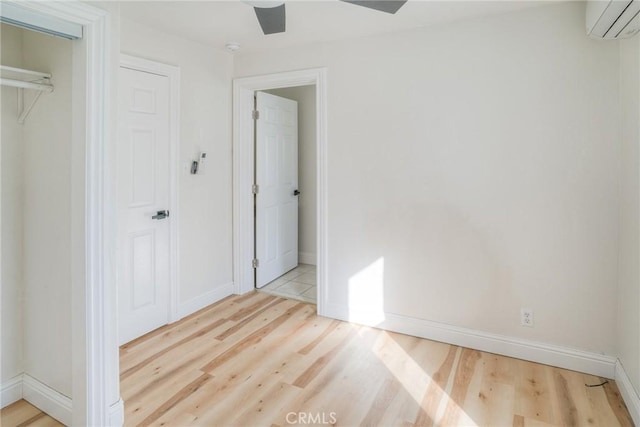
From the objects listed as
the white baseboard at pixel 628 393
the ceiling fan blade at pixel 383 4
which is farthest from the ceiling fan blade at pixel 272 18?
the white baseboard at pixel 628 393

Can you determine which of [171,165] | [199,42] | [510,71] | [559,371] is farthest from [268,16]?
[559,371]

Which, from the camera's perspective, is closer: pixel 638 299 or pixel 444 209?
pixel 638 299

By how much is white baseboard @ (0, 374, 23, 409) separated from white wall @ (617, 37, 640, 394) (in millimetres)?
3266

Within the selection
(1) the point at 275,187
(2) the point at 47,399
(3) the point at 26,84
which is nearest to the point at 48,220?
(3) the point at 26,84

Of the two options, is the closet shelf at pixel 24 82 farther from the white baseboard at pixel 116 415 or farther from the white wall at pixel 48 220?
the white baseboard at pixel 116 415

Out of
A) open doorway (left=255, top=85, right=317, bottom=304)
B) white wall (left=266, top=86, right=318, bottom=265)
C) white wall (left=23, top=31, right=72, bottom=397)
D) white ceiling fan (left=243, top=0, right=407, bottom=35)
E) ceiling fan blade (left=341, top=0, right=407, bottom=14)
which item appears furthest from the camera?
white wall (left=266, top=86, right=318, bottom=265)

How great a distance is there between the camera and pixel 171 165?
304 cm

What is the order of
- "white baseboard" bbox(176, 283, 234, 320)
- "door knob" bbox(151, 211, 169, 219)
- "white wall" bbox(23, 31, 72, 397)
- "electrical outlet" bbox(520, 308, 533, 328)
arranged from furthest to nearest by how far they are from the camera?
1. "white baseboard" bbox(176, 283, 234, 320)
2. "door knob" bbox(151, 211, 169, 219)
3. "electrical outlet" bbox(520, 308, 533, 328)
4. "white wall" bbox(23, 31, 72, 397)

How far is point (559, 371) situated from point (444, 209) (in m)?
1.25

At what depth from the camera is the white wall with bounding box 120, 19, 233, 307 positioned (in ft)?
10.2

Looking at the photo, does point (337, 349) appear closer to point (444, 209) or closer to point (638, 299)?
point (444, 209)

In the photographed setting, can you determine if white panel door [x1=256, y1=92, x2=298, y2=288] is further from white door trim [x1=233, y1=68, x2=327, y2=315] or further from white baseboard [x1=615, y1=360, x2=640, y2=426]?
white baseboard [x1=615, y1=360, x2=640, y2=426]

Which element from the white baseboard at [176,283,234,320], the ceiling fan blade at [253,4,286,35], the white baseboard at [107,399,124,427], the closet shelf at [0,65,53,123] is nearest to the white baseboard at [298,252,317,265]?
the white baseboard at [176,283,234,320]

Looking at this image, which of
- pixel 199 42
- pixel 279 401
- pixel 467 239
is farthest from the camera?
pixel 199 42
